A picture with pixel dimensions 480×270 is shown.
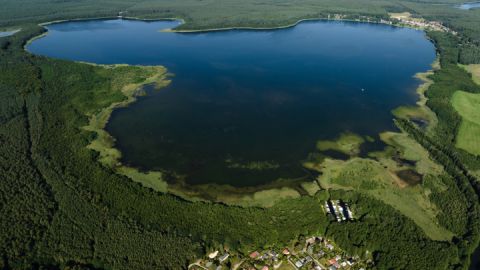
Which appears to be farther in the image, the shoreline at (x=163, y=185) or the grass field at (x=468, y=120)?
the grass field at (x=468, y=120)

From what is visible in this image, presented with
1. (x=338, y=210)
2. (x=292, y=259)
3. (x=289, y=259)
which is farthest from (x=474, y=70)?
(x=289, y=259)

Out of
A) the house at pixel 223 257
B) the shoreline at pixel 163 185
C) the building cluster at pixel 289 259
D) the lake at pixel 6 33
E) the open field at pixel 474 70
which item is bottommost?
the building cluster at pixel 289 259

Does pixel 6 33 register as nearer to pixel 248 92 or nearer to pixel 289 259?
pixel 248 92

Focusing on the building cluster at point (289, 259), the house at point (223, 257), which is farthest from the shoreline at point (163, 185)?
the house at point (223, 257)

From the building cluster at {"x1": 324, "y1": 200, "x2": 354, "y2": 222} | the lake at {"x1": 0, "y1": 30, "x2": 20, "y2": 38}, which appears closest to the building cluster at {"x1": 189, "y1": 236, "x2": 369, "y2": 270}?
the building cluster at {"x1": 324, "y1": 200, "x2": 354, "y2": 222}

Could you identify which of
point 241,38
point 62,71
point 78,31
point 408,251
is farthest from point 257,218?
point 78,31

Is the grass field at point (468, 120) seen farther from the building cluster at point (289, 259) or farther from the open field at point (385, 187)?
the building cluster at point (289, 259)
